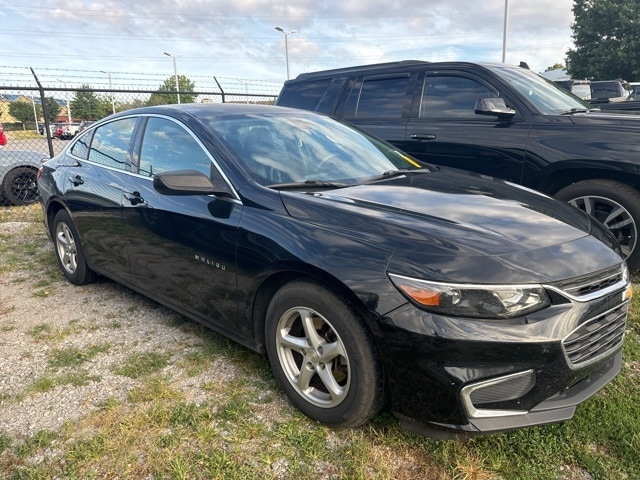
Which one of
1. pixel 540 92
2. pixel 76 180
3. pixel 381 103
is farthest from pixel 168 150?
pixel 540 92

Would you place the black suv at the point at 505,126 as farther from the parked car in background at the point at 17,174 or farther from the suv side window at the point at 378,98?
the parked car in background at the point at 17,174

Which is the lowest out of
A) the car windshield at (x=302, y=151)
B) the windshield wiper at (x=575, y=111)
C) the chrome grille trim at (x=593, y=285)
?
the chrome grille trim at (x=593, y=285)

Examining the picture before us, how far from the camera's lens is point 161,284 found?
10.8ft

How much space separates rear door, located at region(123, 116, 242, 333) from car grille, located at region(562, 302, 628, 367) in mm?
1660

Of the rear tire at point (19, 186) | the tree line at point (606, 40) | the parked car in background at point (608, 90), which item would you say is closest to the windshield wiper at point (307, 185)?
the rear tire at point (19, 186)

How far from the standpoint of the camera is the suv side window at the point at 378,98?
5.35m

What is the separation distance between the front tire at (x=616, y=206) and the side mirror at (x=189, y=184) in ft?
9.73

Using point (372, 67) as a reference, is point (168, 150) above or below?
below

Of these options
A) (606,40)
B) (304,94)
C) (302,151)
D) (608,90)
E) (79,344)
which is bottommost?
(79,344)

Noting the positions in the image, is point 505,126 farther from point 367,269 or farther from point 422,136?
point 367,269

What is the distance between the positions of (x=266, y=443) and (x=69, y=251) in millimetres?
3094

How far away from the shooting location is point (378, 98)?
552cm

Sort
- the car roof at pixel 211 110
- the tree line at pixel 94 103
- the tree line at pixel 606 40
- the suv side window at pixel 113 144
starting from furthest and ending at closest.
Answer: the tree line at pixel 606 40
the tree line at pixel 94 103
the suv side window at pixel 113 144
the car roof at pixel 211 110

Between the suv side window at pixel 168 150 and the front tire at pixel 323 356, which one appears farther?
the suv side window at pixel 168 150
